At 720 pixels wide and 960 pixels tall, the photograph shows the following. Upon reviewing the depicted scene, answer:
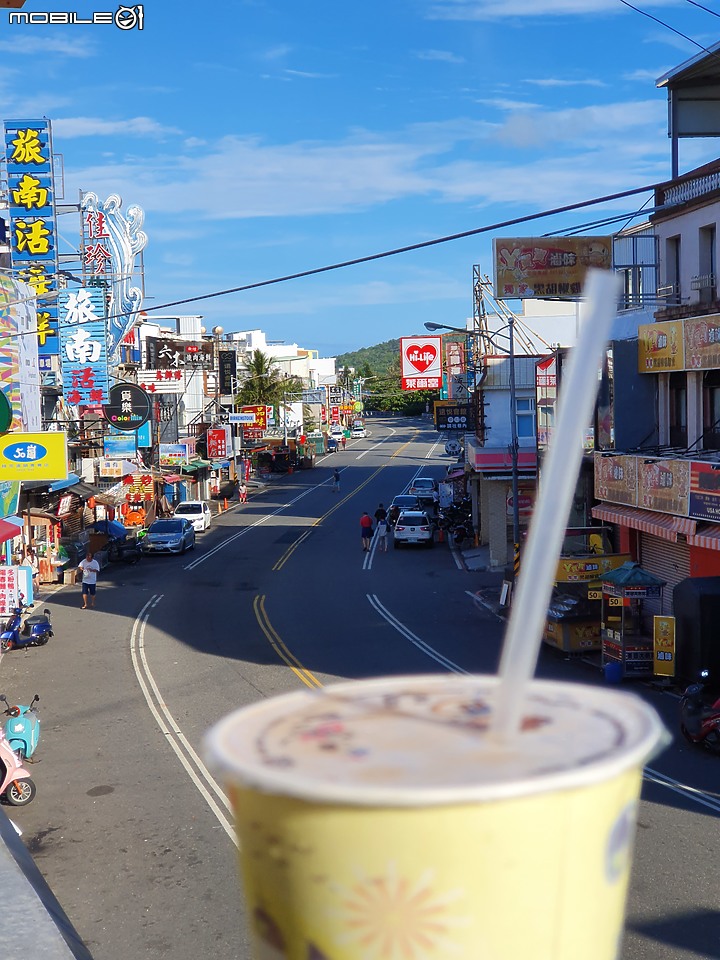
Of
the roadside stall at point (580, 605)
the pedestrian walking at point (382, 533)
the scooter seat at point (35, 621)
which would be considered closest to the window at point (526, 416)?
the pedestrian walking at point (382, 533)

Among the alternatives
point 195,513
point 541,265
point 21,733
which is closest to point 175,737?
point 21,733

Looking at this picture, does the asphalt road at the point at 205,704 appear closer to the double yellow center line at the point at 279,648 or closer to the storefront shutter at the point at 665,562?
the double yellow center line at the point at 279,648

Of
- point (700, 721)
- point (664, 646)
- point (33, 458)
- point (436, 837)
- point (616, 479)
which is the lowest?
point (700, 721)

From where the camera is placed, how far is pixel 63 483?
35.8 metres

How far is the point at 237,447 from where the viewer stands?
65562 millimetres

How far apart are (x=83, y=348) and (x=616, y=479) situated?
66.6 feet

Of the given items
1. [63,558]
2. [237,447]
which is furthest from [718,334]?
[237,447]

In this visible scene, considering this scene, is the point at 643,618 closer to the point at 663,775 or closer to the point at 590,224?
the point at 663,775

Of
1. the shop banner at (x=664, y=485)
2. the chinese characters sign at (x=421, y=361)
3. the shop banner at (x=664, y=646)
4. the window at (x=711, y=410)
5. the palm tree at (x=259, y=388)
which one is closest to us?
the shop banner at (x=664, y=646)

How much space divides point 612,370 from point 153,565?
67.0 ft

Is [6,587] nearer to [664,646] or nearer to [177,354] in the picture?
[664,646]

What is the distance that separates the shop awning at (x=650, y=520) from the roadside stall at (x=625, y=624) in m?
0.94

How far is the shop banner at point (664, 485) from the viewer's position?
20.1 metres

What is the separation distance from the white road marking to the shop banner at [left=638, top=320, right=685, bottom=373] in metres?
13.0
